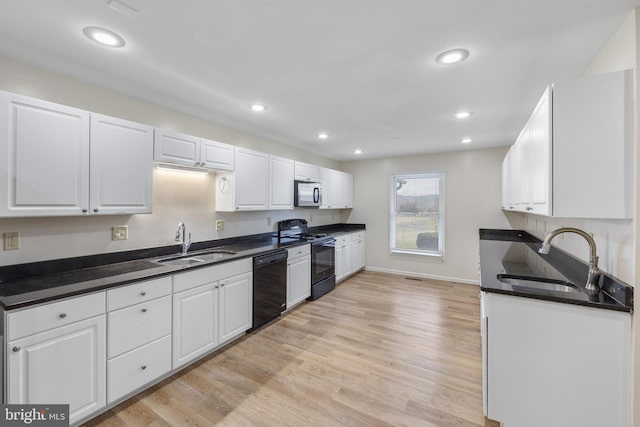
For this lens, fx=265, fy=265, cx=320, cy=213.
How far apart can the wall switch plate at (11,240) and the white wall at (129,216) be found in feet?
0.09

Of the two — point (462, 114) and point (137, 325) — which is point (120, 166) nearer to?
point (137, 325)

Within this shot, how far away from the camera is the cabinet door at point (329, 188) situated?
4922 millimetres

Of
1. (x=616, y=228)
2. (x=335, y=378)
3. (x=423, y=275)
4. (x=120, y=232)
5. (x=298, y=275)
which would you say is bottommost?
(x=335, y=378)

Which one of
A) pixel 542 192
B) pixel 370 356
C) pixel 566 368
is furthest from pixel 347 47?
pixel 370 356

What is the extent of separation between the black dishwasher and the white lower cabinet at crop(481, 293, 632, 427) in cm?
216

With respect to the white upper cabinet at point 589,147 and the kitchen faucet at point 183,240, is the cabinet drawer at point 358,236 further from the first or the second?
the white upper cabinet at point 589,147

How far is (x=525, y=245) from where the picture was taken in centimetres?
350

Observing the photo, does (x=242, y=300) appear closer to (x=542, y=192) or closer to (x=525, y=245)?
(x=542, y=192)

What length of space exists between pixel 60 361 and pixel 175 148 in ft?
5.81

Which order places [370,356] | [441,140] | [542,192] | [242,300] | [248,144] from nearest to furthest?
[542,192]
[370,356]
[242,300]
[248,144]
[441,140]

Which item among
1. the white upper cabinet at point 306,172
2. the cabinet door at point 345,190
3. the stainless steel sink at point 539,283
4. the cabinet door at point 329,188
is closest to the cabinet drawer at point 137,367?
the stainless steel sink at point 539,283

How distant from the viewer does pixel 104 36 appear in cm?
162

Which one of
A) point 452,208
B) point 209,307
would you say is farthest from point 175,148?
point 452,208

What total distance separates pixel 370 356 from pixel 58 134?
3061mm
